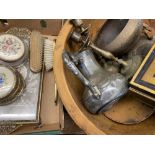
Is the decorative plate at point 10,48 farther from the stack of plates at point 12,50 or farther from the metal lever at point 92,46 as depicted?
the metal lever at point 92,46

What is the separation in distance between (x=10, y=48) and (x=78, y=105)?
0.24 metres

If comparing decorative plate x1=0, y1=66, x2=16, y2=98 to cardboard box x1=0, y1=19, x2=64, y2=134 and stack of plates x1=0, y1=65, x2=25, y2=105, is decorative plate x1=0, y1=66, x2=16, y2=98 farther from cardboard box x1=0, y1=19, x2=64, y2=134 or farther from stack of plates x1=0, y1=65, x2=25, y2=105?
cardboard box x1=0, y1=19, x2=64, y2=134

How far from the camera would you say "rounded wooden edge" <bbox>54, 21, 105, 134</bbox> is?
0.51 metres

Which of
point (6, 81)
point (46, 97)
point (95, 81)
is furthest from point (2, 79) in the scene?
point (95, 81)

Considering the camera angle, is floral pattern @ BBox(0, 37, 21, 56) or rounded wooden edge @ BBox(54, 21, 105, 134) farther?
floral pattern @ BBox(0, 37, 21, 56)

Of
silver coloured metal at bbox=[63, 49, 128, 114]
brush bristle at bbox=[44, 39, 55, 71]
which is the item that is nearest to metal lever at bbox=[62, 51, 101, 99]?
silver coloured metal at bbox=[63, 49, 128, 114]

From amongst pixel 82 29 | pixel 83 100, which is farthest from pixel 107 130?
pixel 82 29

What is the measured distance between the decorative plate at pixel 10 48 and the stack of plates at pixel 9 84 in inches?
1.3

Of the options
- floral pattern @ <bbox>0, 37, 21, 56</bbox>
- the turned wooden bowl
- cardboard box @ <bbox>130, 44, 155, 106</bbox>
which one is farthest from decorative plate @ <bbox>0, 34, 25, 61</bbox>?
cardboard box @ <bbox>130, 44, 155, 106</bbox>

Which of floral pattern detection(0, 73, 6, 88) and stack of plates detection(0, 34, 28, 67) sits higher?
stack of plates detection(0, 34, 28, 67)

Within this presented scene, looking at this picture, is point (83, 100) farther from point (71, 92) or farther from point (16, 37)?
point (16, 37)

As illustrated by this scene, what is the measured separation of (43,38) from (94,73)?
0.21 meters

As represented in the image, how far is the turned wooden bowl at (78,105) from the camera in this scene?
0.51 metres

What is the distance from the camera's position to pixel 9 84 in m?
0.62
